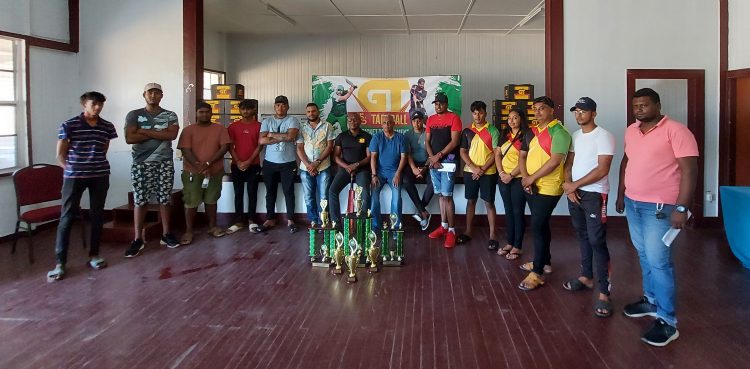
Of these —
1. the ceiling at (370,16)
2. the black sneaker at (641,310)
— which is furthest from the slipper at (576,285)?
the ceiling at (370,16)

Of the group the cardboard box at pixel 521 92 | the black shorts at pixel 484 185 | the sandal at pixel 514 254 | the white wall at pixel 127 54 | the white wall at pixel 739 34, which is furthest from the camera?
the cardboard box at pixel 521 92

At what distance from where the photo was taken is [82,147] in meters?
4.41

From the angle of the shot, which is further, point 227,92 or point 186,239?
point 227,92

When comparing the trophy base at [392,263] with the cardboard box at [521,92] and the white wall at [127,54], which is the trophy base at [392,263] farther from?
the cardboard box at [521,92]

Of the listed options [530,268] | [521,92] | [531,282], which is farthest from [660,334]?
[521,92]

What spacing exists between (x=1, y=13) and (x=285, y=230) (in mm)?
3735

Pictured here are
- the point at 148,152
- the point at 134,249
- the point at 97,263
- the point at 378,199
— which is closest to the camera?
the point at 97,263

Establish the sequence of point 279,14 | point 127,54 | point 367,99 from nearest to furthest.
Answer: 1. point 127,54
2. point 367,99
3. point 279,14

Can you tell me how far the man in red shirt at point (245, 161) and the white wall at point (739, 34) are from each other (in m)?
5.48

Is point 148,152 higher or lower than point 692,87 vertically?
lower

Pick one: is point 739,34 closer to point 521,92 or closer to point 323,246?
point 521,92

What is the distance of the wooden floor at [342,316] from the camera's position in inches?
112

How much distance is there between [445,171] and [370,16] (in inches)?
200

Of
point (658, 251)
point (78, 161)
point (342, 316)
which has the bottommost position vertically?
point (342, 316)
